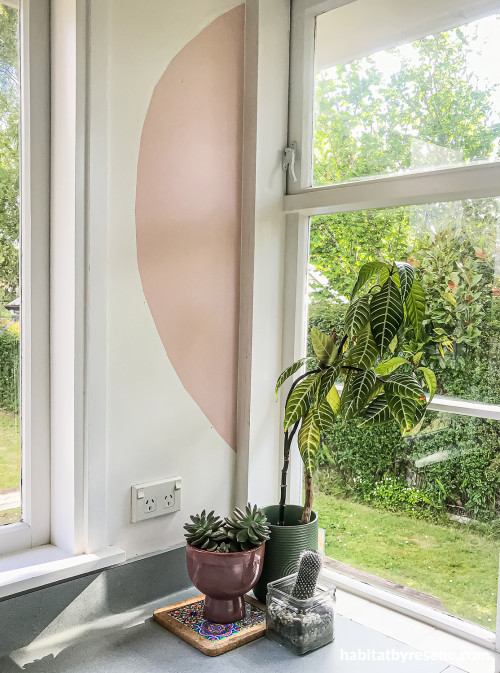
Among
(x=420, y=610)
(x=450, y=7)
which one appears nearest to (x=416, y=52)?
(x=450, y=7)

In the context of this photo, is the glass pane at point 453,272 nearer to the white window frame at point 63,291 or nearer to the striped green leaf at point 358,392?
the striped green leaf at point 358,392

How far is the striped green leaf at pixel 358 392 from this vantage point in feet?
4.22

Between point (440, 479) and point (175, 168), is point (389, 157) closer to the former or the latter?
point (175, 168)

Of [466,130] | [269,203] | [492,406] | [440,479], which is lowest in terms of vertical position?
[440,479]

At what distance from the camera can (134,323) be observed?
1.46 m

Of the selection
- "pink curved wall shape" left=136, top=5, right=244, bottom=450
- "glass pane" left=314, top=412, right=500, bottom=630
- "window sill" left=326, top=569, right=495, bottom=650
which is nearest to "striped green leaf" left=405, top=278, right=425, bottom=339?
"glass pane" left=314, top=412, right=500, bottom=630

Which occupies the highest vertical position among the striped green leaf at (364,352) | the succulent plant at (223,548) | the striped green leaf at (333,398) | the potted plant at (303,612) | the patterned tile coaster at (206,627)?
the striped green leaf at (364,352)

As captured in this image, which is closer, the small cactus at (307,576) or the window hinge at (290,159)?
the small cactus at (307,576)

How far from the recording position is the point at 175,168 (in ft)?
4.99

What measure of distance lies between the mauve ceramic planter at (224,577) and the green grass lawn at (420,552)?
0.35 m

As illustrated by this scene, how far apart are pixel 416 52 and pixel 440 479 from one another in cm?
100

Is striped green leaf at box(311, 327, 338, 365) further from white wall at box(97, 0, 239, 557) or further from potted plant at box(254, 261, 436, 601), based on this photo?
white wall at box(97, 0, 239, 557)

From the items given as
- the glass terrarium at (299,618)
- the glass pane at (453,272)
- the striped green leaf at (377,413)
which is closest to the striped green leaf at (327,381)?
the striped green leaf at (377,413)

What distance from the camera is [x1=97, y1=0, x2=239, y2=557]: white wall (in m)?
1.40
